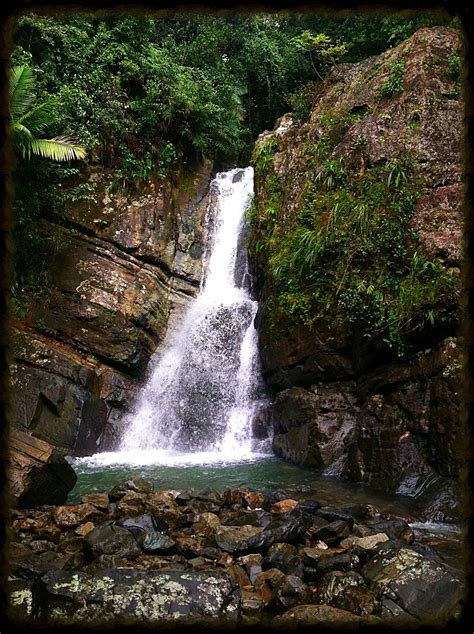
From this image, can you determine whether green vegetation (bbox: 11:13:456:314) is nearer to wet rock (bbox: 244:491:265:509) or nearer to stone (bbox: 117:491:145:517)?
stone (bbox: 117:491:145:517)

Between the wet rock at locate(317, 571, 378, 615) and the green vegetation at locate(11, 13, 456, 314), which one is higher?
the green vegetation at locate(11, 13, 456, 314)

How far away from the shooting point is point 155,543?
4992mm

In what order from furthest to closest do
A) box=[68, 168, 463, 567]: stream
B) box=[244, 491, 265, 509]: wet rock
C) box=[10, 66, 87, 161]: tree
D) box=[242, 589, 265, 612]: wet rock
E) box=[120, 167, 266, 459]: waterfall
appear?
box=[120, 167, 266, 459]: waterfall < box=[10, 66, 87, 161]: tree < box=[68, 168, 463, 567]: stream < box=[244, 491, 265, 509]: wet rock < box=[242, 589, 265, 612]: wet rock

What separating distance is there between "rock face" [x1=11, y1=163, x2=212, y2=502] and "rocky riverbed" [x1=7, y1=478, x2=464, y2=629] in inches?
178

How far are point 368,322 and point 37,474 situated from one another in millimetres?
6120

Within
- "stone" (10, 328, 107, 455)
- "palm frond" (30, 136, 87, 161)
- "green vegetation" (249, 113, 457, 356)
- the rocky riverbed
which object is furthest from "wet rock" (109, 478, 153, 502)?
"palm frond" (30, 136, 87, 161)

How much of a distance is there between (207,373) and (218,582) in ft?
32.5

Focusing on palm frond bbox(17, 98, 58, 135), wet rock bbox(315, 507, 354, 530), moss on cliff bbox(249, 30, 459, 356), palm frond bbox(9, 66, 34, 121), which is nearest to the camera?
wet rock bbox(315, 507, 354, 530)

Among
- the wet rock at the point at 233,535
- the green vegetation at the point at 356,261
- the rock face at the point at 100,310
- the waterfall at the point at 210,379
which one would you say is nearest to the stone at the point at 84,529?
the wet rock at the point at 233,535

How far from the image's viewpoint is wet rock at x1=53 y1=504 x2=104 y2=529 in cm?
571

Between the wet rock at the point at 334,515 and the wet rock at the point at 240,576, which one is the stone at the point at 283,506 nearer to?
the wet rock at the point at 334,515

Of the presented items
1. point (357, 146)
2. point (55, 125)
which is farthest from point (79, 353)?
point (357, 146)

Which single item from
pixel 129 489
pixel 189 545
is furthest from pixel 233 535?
pixel 129 489

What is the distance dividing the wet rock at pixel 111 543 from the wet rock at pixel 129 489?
5.81 ft
